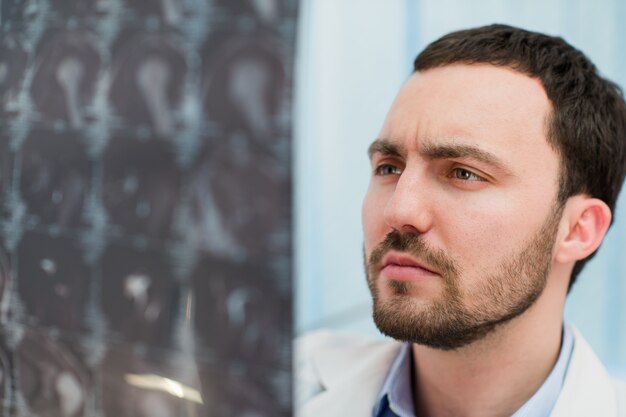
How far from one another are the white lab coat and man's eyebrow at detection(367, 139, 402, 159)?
30 centimetres

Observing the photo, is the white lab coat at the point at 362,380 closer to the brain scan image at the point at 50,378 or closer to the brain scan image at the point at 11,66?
the brain scan image at the point at 50,378

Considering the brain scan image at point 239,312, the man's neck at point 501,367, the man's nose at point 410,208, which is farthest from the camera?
the man's neck at point 501,367

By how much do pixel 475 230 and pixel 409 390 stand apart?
313mm

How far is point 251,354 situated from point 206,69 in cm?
18

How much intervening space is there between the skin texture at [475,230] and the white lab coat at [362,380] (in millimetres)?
56

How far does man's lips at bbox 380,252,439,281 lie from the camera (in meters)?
0.81

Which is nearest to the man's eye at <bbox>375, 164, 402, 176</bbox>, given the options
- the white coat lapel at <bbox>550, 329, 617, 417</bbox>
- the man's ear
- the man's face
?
the man's face

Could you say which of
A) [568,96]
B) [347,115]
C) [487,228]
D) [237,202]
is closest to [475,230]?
[487,228]

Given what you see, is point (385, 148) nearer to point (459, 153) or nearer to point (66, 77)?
point (459, 153)

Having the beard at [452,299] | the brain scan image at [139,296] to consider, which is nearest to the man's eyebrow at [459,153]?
the beard at [452,299]

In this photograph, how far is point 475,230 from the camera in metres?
0.82

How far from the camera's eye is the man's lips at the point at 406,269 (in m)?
0.81

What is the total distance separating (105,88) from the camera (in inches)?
19.2

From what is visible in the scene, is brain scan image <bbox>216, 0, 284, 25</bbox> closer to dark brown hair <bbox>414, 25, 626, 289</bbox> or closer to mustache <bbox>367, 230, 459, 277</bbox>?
mustache <bbox>367, 230, 459, 277</bbox>
